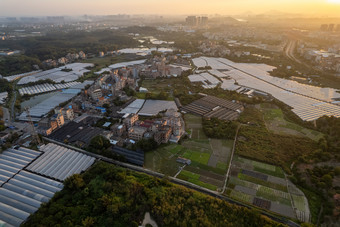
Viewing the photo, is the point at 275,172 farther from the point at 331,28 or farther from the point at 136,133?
the point at 331,28

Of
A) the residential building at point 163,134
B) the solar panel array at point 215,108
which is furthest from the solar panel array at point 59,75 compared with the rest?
the residential building at point 163,134

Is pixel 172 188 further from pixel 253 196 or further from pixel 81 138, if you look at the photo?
pixel 81 138

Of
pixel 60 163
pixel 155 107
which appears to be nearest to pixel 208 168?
pixel 60 163

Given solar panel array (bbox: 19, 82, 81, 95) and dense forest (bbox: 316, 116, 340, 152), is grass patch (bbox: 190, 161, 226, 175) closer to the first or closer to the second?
dense forest (bbox: 316, 116, 340, 152)

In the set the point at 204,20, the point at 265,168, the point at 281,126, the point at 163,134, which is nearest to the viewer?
the point at 265,168

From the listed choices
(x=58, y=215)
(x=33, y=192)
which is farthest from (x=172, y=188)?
(x=33, y=192)

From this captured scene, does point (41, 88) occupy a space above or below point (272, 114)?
below

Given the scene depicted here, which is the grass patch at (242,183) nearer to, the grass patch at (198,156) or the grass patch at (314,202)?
the grass patch at (198,156)

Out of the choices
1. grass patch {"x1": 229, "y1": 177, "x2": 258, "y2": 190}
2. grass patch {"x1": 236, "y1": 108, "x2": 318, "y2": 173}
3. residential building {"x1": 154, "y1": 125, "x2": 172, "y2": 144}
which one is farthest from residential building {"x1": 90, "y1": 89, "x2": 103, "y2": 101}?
grass patch {"x1": 229, "y1": 177, "x2": 258, "y2": 190}
